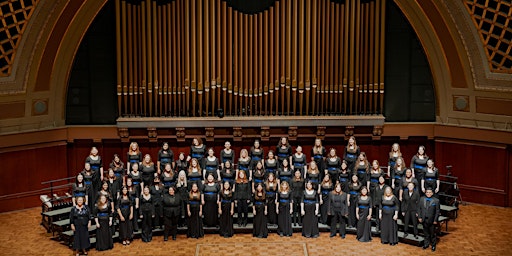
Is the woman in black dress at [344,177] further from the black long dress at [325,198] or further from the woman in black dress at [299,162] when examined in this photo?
the woman in black dress at [299,162]

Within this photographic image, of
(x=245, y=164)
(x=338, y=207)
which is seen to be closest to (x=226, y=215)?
(x=245, y=164)

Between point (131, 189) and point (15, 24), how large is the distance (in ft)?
14.3

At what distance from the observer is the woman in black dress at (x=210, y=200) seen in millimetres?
18141

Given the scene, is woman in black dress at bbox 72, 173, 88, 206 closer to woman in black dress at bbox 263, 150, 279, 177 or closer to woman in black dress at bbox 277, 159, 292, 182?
woman in black dress at bbox 263, 150, 279, 177

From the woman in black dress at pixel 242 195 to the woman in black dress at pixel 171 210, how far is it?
1236 mm

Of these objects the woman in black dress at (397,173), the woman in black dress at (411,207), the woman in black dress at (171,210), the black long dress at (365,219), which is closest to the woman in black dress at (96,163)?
the woman in black dress at (171,210)

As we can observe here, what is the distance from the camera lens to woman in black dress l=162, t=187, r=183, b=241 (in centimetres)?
1786

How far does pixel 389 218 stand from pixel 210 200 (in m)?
3.57

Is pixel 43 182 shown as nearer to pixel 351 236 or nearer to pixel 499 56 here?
pixel 351 236

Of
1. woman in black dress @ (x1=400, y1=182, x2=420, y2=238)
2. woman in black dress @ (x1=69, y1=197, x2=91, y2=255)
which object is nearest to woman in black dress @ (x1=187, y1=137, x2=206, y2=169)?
woman in black dress @ (x1=69, y1=197, x2=91, y2=255)

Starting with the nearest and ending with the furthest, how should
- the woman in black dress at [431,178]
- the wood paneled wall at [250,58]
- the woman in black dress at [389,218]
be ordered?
the woman in black dress at [389,218]
the woman in black dress at [431,178]
the wood paneled wall at [250,58]

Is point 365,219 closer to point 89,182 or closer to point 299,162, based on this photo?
point 299,162


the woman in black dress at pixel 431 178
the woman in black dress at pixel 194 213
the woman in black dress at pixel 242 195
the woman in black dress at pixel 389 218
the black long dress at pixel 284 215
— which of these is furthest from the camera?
the woman in black dress at pixel 242 195

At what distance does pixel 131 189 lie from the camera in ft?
58.3
